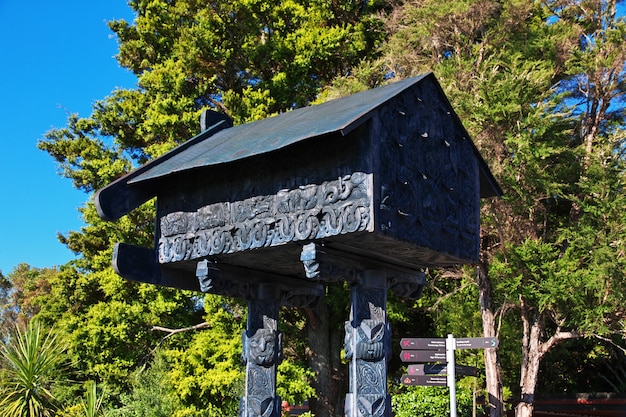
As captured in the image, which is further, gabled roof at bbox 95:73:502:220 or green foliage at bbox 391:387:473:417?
green foliage at bbox 391:387:473:417

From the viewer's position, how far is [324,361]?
720 inches

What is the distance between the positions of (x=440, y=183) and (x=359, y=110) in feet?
4.62

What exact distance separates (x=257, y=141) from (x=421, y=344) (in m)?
4.00

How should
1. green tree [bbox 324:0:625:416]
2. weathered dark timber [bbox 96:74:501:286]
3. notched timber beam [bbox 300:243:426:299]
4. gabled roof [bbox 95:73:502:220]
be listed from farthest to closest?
green tree [bbox 324:0:625:416]
notched timber beam [bbox 300:243:426:299]
weathered dark timber [bbox 96:74:501:286]
gabled roof [bbox 95:73:502:220]

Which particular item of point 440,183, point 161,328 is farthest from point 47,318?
point 440,183

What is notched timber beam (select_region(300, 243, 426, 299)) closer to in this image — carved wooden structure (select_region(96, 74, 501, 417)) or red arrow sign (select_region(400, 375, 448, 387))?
carved wooden structure (select_region(96, 74, 501, 417))

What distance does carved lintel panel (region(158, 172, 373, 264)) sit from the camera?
624 centimetres

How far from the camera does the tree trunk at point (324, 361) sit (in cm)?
1811

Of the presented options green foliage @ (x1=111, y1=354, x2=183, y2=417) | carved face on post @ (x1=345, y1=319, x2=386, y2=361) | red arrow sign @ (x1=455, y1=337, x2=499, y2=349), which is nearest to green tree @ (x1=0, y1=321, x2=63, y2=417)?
green foliage @ (x1=111, y1=354, x2=183, y2=417)

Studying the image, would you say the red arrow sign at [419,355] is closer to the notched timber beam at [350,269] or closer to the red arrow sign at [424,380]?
the red arrow sign at [424,380]

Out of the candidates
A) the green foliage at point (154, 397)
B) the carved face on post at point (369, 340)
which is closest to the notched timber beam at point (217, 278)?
the carved face on post at point (369, 340)

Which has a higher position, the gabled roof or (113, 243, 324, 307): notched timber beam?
the gabled roof

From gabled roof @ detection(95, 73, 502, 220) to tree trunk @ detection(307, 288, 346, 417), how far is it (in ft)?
34.7

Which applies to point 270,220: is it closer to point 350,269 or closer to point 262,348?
point 350,269
